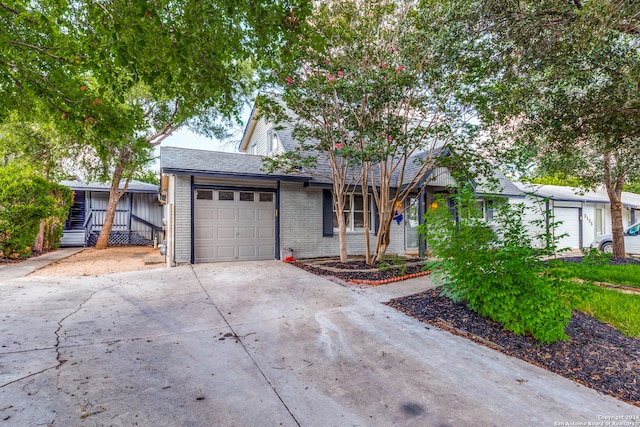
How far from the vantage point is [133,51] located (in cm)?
386

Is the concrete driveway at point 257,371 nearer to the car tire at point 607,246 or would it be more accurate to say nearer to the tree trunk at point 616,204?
the tree trunk at point 616,204

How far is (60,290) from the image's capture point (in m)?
5.83

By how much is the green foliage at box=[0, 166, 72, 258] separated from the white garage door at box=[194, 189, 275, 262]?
5438 mm

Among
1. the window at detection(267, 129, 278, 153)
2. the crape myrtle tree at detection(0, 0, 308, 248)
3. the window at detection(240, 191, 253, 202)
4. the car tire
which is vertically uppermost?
the window at detection(267, 129, 278, 153)

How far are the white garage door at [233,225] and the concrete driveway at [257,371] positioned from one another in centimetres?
381

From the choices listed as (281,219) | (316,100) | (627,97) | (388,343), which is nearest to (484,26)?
(627,97)

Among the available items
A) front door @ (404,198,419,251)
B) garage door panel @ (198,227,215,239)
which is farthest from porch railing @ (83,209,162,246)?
front door @ (404,198,419,251)

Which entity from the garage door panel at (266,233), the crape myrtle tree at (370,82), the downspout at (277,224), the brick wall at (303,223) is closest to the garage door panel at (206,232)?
the garage door panel at (266,233)

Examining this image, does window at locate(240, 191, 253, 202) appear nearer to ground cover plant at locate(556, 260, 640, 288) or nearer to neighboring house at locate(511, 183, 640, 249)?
ground cover plant at locate(556, 260, 640, 288)

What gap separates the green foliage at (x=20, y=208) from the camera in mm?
9102

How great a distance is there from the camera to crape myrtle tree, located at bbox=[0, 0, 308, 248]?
3916mm

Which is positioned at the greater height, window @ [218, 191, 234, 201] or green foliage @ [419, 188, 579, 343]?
window @ [218, 191, 234, 201]

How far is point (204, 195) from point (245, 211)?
4.16 ft

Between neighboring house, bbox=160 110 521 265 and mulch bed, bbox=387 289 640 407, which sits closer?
mulch bed, bbox=387 289 640 407
